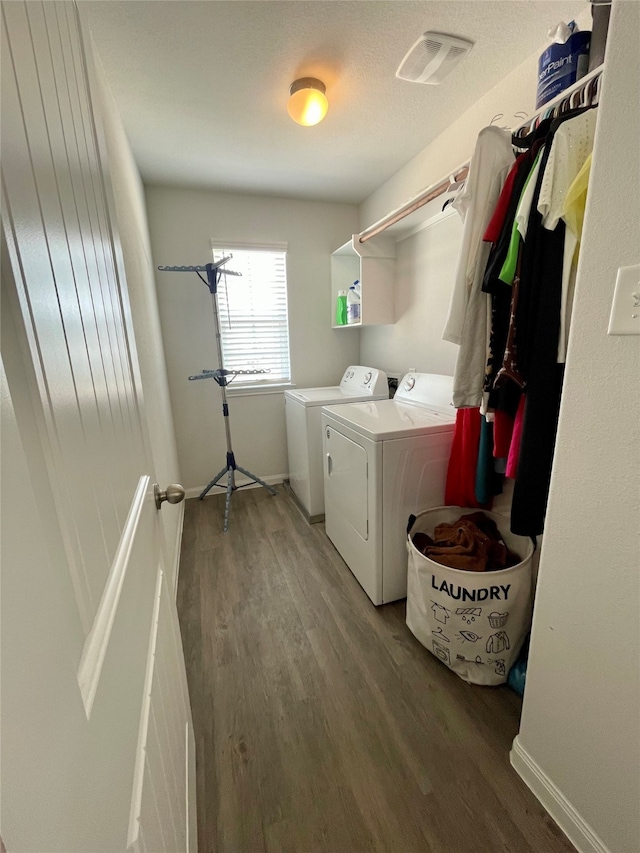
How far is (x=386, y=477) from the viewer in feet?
5.55

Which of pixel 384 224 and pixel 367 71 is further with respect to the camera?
pixel 384 224

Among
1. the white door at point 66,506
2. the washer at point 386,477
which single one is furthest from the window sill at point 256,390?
the white door at point 66,506

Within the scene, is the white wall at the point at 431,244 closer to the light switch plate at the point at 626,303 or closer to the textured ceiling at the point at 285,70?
the textured ceiling at the point at 285,70

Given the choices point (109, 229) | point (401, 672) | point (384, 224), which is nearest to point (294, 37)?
point (384, 224)

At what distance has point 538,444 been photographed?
3.57ft

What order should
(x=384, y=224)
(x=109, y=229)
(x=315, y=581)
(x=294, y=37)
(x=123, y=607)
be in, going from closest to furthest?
1. (x=123, y=607)
2. (x=109, y=229)
3. (x=294, y=37)
4. (x=315, y=581)
5. (x=384, y=224)

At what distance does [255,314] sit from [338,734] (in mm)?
2862

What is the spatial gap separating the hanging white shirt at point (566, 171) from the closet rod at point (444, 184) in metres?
0.11

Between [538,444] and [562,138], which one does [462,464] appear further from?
[562,138]

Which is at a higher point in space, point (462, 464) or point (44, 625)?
point (44, 625)

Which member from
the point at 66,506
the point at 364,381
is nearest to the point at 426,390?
the point at 364,381

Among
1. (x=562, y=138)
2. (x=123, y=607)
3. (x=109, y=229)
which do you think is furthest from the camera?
(x=562, y=138)

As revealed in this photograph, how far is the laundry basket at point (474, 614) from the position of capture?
133cm

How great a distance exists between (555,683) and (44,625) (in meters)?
1.26
